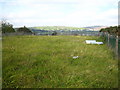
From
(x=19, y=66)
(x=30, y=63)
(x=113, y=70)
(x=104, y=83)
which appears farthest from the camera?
Result: (x=30, y=63)

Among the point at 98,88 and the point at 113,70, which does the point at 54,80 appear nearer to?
the point at 98,88

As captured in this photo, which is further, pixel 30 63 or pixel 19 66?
pixel 30 63

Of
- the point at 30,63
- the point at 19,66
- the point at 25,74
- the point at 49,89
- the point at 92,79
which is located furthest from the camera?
the point at 30,63

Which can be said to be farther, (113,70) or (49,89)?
(113,70)

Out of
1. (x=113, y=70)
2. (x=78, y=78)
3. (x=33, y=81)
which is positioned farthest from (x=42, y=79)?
(x=113, y=70)

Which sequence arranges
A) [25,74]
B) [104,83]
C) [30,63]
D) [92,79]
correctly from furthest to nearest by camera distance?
[30,63] < [25,74] < [92,79] < [104,83]

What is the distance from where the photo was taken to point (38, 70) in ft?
12.5

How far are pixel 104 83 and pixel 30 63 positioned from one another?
8.20 ft

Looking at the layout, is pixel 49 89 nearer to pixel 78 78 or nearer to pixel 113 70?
pixel 78 78

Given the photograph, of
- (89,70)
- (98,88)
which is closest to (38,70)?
(89,70)

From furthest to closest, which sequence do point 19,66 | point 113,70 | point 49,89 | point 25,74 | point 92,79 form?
point 19,66
point 113,70
point 25,74
point 92,79
point 49,89

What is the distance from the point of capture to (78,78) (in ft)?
10.8

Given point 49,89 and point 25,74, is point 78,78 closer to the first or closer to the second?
point 49,89

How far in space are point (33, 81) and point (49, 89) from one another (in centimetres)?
57
